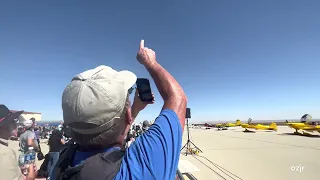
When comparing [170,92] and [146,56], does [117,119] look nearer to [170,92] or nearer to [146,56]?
[170,92]

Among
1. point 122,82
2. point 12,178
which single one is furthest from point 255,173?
point 122,82

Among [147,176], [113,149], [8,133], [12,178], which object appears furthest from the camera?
[8,133]

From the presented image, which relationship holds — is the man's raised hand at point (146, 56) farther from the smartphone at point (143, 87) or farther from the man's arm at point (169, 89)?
the smartphone at point (143, 87)

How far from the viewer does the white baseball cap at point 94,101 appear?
1.06 m

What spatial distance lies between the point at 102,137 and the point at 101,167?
0.20m

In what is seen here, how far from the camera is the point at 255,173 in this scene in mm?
9328

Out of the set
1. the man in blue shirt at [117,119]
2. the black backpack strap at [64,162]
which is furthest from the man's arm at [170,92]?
the black backpack strap at [64,162]

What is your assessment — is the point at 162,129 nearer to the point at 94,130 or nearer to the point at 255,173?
the point at 94,130

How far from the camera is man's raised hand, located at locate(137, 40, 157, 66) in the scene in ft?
4.20

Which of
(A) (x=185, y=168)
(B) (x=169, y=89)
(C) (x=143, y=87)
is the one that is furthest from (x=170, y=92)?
(A) (x=185, y=168)

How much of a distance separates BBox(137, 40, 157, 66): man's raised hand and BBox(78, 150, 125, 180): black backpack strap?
587 mm

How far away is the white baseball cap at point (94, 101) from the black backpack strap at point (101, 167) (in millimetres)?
166

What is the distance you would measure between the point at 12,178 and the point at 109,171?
2500 mm

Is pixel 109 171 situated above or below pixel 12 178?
above
